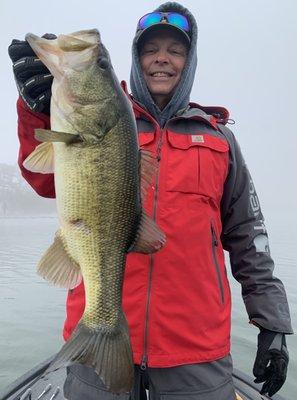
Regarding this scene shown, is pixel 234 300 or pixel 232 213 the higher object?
pixel 232 213

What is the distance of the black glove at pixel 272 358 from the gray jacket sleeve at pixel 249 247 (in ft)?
0.29

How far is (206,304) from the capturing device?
9.91 ft

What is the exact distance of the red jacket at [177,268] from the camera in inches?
115

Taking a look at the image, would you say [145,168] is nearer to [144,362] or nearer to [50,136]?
[50,136]

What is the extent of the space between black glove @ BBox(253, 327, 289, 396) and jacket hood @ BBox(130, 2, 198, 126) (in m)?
1.86

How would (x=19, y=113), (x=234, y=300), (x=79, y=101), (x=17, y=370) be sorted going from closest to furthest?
(x=79, y=101), (x=19, y=113), (x=17, y=370), (x=234, y=300)

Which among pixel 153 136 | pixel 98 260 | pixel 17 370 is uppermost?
pixel 153 136

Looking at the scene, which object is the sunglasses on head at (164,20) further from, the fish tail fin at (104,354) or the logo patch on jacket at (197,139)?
the fish tail fin at (104,354)

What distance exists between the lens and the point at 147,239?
8.67 feet

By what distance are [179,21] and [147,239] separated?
2.04 m

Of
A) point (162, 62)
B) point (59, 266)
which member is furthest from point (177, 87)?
point (59, 266)

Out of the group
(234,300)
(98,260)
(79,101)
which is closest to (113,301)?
(98,260)

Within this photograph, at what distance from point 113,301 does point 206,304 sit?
0.76m

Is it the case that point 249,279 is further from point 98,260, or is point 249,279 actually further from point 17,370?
point 17,370
